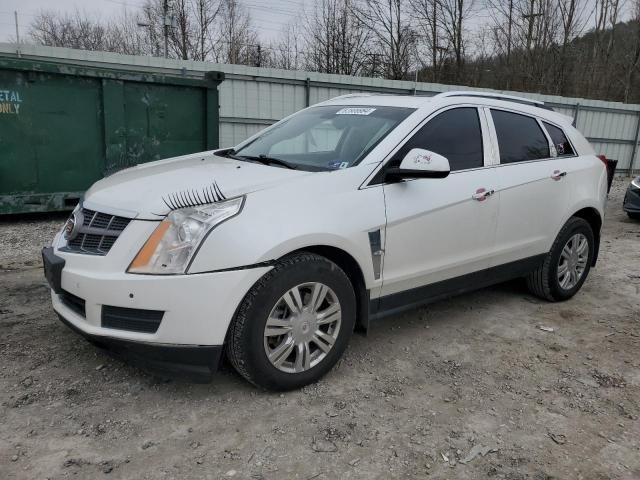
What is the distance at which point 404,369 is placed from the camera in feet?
10.8

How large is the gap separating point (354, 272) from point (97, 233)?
56.3 inches

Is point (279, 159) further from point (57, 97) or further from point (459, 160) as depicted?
point (57, 97)

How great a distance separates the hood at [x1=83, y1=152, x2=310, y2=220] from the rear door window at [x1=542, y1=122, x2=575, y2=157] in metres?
2.50

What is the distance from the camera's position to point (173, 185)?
9.46 ft

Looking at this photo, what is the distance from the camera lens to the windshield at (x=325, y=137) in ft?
10.8

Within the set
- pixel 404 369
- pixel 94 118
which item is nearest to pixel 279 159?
pixel 404 369

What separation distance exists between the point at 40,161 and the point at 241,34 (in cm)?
2103

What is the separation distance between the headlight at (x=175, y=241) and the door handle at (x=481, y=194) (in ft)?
5.93

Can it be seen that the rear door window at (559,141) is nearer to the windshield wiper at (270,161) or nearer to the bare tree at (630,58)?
the windshield wiper at (270,161)

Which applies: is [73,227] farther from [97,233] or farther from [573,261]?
[573,261]

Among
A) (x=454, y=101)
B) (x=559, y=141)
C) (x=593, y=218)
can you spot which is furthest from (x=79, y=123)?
(x=593, y=218)

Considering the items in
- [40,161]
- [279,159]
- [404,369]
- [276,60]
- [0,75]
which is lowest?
[404,369]

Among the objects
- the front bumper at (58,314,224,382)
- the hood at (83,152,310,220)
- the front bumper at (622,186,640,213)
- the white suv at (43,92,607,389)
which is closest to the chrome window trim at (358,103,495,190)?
the white suv at (43,92,607,389)

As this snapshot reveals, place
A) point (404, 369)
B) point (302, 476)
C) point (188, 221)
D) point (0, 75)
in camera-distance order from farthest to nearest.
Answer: point (0, 75) < point (404, 369) < point (188, 221) < point (302, 476)
